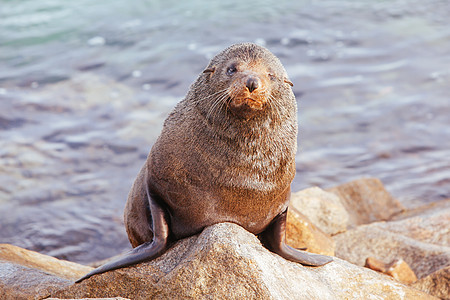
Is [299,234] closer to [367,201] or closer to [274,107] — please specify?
[274,107]

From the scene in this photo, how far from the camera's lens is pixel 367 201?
9.30 m

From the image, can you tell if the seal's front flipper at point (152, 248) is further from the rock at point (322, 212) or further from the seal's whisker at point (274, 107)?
the rock at point (322, 212)

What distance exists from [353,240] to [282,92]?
124 inches

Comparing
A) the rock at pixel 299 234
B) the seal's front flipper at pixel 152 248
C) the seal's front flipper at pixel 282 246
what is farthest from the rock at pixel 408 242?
the seal's front flipper at pixel 152 248

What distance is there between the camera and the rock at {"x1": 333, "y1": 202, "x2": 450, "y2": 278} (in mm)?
6641

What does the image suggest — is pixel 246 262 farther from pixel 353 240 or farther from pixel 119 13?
pixel 119 13

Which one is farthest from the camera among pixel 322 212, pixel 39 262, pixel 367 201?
pixel 367 201

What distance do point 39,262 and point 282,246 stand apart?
8.05 ft

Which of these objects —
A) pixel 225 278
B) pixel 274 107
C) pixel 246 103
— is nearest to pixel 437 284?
pixel 274 107

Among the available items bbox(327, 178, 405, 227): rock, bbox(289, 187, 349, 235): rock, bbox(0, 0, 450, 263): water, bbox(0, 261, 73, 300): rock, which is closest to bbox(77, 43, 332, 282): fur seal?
bbox(0, 261, 73, 300): rock

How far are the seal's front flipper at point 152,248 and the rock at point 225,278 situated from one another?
49mm

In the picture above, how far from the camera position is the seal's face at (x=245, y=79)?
4.37 m

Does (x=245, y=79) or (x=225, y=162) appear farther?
(x=225, y=162)

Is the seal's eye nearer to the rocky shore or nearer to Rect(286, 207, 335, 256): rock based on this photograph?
the rocky shore
